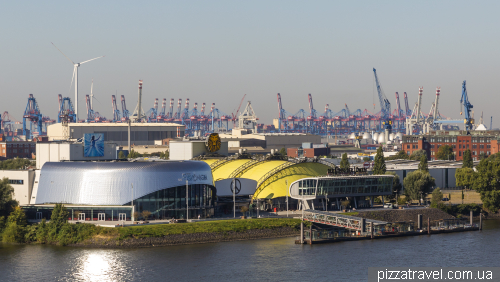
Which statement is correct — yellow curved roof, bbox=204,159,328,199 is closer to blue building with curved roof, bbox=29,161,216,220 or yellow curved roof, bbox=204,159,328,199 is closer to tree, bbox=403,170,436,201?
blue building with curved roof, bbox=29,161,216,220

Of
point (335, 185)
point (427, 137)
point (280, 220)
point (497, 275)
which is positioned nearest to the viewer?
point (497, 275)

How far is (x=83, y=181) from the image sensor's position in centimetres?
6662

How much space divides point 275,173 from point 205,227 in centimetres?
1688

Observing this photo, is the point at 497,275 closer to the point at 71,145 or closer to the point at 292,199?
the point at 292,199

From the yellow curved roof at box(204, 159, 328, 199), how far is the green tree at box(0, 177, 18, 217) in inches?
955

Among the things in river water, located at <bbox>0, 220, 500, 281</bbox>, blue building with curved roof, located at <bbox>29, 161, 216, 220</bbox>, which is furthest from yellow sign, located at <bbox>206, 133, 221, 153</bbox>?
river water, located at <bbox>0, 220, 500, 281</bbox>

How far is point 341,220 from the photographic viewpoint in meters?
66.9

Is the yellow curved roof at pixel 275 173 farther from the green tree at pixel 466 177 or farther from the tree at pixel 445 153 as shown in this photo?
the tree at pixel 445 153

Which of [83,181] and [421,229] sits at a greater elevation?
[83,181]

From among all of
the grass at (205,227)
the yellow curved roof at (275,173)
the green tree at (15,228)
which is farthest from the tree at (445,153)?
the green tree at (15,228)

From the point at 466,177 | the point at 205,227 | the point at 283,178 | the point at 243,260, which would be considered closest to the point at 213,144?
the point at 283,178

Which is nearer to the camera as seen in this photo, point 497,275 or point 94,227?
point 497,275

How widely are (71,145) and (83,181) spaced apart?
461 inches

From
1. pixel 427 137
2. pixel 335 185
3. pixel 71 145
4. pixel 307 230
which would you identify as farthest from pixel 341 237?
pixel 427 137
